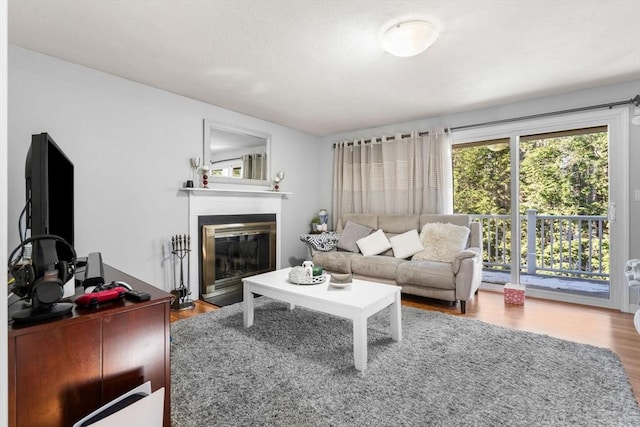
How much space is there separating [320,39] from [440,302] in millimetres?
2873

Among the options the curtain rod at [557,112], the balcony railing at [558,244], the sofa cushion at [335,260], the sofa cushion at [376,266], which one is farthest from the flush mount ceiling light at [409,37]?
the balcony railing at [558,244]

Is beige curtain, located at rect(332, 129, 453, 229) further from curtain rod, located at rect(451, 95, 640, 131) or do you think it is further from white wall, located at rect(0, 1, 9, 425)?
white wall, located at rect(0, 1, 9, 425)

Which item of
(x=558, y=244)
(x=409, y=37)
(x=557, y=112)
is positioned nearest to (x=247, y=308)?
(x=409, y=37)

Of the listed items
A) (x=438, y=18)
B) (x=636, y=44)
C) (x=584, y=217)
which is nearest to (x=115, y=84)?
(x=438, y=18)

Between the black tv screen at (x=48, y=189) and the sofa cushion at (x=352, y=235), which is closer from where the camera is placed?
the black tv screen at (x=48, y=189)

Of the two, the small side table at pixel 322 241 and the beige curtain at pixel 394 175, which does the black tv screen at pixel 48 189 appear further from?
the beige curtain at pixel 394 175

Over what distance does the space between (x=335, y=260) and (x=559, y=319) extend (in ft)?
7.68

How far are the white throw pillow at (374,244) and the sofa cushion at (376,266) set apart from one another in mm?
152

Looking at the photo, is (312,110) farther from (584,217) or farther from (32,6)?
(584,217)

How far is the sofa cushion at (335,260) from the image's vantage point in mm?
3955

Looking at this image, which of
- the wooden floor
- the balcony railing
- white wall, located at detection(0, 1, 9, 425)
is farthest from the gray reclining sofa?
white wall, located at detection(0, 1, 9, 425)

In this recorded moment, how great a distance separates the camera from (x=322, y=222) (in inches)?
196

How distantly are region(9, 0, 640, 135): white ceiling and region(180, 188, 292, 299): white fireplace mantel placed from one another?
1084mm

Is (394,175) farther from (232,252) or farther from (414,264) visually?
(232,252)
